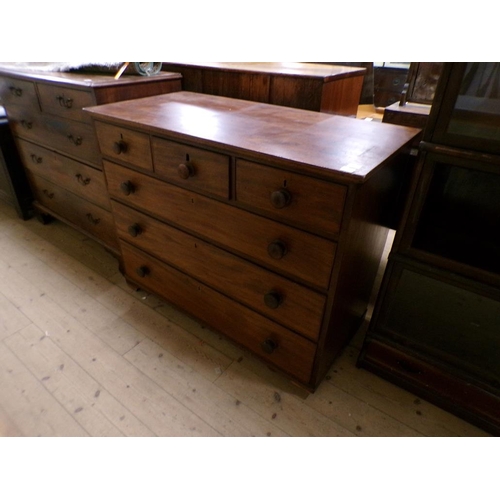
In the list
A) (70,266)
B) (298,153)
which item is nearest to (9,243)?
(70,266)

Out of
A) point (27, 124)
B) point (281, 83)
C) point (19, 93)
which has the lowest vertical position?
point (27, 124)

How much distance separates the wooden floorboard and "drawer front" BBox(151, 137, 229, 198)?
0.68 meters

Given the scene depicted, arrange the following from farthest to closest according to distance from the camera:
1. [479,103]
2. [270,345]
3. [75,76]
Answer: [75,76], [270,345], [479,103]

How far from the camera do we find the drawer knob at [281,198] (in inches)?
34.0

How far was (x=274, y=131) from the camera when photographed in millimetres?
1039

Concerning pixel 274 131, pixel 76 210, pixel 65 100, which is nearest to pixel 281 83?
pixel 274 131

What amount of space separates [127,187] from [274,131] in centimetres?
60

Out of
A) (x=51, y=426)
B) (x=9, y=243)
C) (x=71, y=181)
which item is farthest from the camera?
(x=9, y=243)

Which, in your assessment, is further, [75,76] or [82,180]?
[82,180]

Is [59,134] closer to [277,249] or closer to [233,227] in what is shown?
[233,227]

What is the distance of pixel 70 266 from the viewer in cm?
185

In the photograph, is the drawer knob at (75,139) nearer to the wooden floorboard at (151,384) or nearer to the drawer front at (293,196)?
the wooden floorboard at (151,384)

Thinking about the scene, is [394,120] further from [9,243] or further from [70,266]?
Answer: [9,243]
